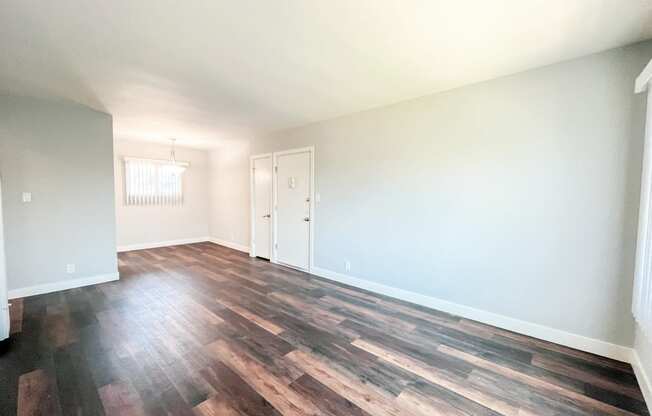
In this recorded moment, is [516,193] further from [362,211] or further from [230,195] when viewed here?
[230,195]

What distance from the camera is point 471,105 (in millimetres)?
2859

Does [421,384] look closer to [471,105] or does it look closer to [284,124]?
[471,105]

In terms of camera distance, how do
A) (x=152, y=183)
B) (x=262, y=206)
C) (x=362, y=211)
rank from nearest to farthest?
(x=362, y=211) → (x=262, y=206) → (x=152, y=183)

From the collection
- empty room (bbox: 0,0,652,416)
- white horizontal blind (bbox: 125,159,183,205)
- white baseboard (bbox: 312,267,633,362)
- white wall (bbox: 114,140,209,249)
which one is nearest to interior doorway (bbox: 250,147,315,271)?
empty room (bbox: 0,0,652,416)

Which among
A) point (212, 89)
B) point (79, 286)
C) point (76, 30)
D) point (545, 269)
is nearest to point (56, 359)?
point (79, 286)

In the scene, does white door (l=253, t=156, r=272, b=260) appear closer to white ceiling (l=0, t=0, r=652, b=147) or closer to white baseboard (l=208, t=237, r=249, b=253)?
white baseboard (l=208, t=237, r=249, b=253)

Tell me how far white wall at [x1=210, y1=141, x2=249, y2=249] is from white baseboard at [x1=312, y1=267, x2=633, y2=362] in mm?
3355

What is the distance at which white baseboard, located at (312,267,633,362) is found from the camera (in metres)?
2.24

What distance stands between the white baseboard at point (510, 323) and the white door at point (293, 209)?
122 cm

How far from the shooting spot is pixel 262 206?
18.0 ft

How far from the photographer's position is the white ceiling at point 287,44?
1.73m

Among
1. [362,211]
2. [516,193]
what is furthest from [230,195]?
[516,193]

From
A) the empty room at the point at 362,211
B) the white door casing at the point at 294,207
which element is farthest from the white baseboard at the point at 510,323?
the white door casing at the point at 294,207

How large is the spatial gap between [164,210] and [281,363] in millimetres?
5777
